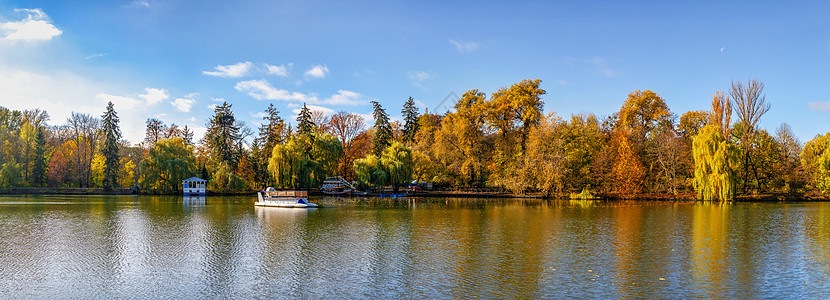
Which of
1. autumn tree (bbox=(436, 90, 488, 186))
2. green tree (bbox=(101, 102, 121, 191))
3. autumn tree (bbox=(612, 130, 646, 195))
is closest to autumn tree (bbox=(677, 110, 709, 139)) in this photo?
autumn tree (bbox=(612, 130, 646, 195))

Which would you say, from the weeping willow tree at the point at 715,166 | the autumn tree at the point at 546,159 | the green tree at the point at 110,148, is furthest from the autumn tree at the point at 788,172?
the green tree at the point at 110,148

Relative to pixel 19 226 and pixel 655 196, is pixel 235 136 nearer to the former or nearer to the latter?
pixel 19 226

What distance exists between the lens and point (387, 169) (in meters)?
59.9

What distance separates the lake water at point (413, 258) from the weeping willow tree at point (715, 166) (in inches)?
708

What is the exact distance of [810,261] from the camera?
16.6 meters

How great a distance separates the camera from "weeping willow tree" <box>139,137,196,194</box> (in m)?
58.3

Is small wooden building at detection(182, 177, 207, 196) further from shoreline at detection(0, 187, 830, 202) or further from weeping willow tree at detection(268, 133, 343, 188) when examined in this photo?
weeping willow tree at detection(268, 133, 343, 188)

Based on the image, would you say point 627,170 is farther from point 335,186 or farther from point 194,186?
point 194,186

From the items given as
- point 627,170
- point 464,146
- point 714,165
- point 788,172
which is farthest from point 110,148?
point 788,172

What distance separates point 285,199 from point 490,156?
102 feet

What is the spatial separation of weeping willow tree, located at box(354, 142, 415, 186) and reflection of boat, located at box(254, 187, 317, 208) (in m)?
16.9

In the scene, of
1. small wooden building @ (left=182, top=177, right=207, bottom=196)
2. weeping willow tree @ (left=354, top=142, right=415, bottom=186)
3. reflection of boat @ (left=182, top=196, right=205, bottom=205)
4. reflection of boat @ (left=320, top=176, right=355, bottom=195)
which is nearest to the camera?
reflection of boat @ (left=182, top=196, right=205, bottom=205)

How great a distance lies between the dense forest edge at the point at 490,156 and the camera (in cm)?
5178

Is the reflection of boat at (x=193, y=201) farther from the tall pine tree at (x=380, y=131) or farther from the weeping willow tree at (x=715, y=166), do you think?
the weeping willow tree at (x=715, y=166)
